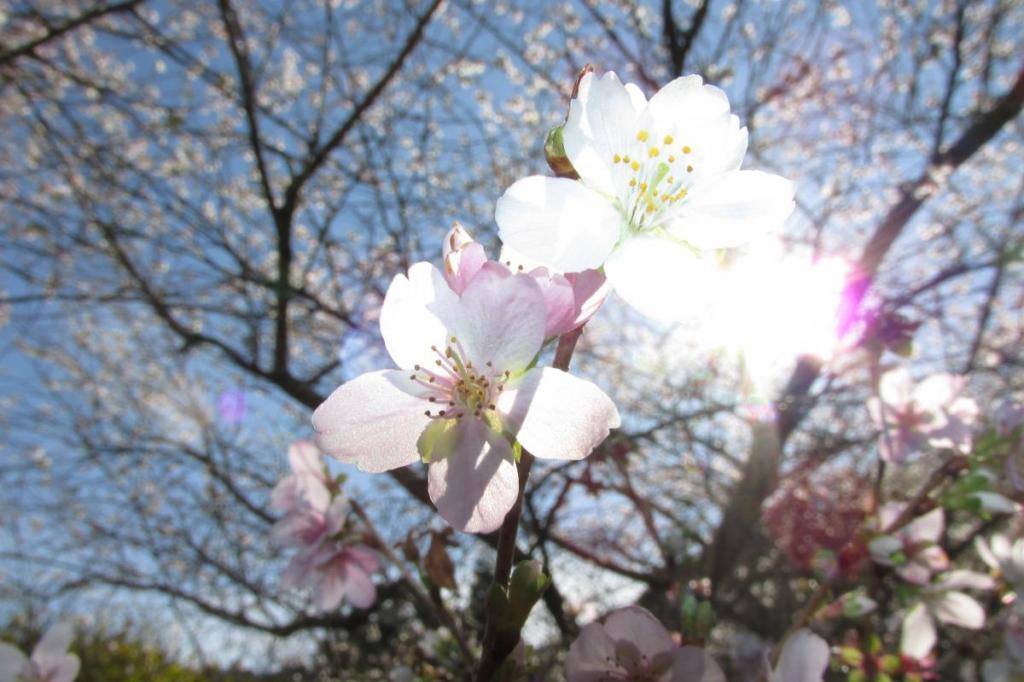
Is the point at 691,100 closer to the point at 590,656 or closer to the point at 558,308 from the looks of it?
the point at 558,308

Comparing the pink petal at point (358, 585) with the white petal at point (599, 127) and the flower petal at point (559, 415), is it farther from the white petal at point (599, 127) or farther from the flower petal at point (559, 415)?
the white petal at point (599, 127)

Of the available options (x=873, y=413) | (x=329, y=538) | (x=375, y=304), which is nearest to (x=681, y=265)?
(x=329, y=538)

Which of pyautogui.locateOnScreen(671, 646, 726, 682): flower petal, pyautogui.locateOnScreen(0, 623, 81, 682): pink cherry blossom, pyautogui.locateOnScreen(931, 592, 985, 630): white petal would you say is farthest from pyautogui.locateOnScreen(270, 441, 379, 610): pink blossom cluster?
pyautogui.locateOnScreen(931, 592, 985, 630): white petal

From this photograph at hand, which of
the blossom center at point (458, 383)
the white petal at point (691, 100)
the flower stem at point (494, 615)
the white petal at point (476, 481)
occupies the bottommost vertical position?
the flower stem at point (494, 615)

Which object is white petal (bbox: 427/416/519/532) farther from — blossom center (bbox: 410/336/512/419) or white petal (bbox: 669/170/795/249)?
white petal (bbox: 669/170/795/249)

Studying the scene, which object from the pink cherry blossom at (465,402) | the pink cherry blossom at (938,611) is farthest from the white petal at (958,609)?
the pink cherry blossom at (465,402)

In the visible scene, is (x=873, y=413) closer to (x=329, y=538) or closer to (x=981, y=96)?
(x=329, y=538)

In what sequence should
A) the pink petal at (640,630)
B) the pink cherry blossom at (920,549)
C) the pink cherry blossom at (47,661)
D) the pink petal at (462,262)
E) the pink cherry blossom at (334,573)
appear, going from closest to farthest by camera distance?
the pink petal at (462,262)
the pink petal at (640,630)
the pink cherry blossom at (47,661)
the pink cherry blossom at (334,573)
the pink cherry blossom at (920,549)
